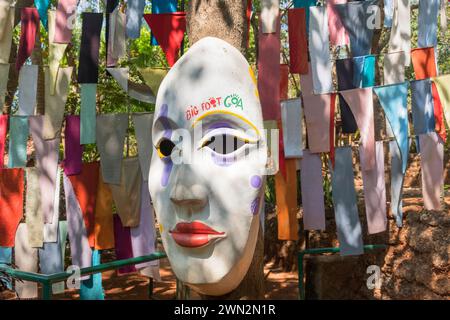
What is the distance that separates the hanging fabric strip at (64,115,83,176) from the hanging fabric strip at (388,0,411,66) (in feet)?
8.37

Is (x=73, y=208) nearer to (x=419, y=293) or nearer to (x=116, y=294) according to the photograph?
(x=116, y=294)

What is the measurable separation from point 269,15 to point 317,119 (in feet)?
2.87

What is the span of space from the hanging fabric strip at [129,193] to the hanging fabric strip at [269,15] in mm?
1470

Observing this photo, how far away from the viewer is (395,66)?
13.2ft

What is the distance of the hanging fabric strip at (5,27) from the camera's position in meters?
4.32

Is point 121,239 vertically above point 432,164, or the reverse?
point 432,164

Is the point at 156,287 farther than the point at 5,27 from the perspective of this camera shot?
Yes

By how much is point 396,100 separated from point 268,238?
4455 millimetres

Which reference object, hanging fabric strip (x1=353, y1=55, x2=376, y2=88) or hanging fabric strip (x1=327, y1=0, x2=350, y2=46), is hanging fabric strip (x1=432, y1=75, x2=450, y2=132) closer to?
hanging fabric strip (x1=353, y1=55, x2=376, y2=88)

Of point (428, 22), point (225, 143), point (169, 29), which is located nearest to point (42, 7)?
point (169, 29)

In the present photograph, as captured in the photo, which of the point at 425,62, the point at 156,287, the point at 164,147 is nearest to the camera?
the point at 164,147

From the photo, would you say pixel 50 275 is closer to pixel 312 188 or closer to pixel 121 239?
pixel 121 239

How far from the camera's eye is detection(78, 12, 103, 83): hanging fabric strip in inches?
169

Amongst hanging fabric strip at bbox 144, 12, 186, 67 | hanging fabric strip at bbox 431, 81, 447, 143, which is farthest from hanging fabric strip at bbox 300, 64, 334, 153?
hanging fabric strip at bbox 144, 12, 186, 67
